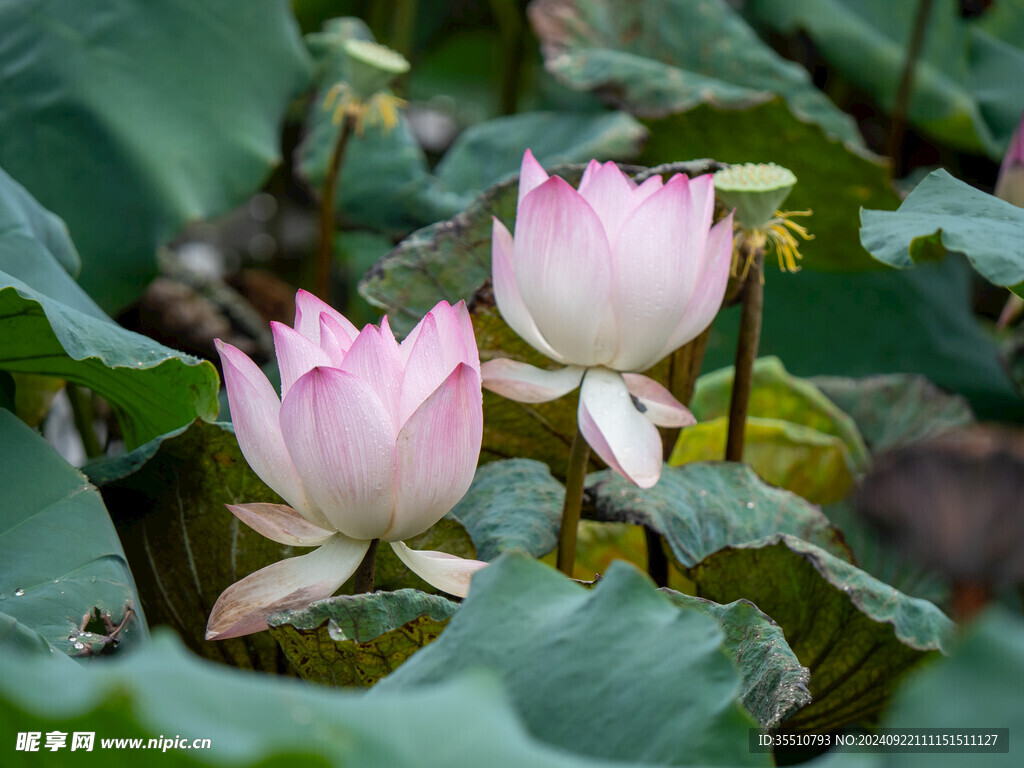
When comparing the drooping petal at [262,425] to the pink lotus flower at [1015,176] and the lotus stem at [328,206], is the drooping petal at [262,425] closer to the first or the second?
the lotus stem at [328,206]

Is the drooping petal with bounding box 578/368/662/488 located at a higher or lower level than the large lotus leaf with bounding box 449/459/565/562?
higher

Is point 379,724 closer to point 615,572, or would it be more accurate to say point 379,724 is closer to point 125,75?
point 615,572

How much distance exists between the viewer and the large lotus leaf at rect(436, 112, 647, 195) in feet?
3.62

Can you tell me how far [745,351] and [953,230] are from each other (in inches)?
7.1

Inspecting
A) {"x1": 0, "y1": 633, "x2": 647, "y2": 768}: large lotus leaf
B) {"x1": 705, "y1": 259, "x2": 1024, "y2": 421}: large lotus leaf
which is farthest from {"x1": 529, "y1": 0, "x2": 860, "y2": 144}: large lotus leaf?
{"x1": 0, "y1": 633, "x2": 647, "y2": 768}: large lotus leaf

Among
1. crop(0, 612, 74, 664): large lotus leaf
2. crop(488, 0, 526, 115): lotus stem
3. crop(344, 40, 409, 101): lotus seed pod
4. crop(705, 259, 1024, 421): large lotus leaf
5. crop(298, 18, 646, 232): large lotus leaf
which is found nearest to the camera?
crop(0, 612, 74, 664): large lotus leaf

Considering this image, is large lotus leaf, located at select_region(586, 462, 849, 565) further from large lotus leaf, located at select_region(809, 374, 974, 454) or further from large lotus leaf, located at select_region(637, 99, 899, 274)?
large lotus leaf, located at select_region(637, 99, 899, 274)

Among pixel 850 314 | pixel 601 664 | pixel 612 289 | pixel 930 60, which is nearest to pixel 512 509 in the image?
pixel 612 289

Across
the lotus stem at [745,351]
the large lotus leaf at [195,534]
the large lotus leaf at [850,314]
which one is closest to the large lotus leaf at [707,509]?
the lotus stem at [745,351]

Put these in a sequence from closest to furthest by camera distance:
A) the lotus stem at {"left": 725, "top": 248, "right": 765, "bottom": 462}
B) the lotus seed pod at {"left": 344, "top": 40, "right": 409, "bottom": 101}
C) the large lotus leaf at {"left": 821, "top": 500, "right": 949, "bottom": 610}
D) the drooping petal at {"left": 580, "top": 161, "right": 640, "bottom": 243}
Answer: the drooping petal at {"left": 580, "top": 161, "right": 640, "bottom": 243}
the lotus stem at {"left": 725, "top": 248, "right": 765, "bottom": 462}
the large lotus leaf at {"left": 821, "top": 500, "right": 949, "bottom": 610}
the lotus seed pod at {"left": 344, "top": 40, "right": 409, "bottom": 101}

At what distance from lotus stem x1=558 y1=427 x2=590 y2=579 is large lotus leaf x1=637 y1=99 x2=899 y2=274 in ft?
1.68

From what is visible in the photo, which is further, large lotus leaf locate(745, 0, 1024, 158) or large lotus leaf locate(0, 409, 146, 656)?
large lotus leaf locate(745, 0, 1024, 158)

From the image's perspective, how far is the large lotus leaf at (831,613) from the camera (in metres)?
0.54

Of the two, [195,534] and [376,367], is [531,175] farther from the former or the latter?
[195,534]
